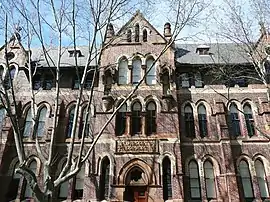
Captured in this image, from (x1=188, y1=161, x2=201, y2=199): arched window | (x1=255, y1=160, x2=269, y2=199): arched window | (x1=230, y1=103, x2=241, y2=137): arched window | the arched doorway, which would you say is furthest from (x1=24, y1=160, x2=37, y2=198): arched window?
(x1=255, y1=160, x2=269, y2=199): arched window

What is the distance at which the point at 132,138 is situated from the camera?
56.6 feet

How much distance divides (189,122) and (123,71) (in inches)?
223

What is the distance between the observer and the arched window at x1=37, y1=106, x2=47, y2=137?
19.0 meters

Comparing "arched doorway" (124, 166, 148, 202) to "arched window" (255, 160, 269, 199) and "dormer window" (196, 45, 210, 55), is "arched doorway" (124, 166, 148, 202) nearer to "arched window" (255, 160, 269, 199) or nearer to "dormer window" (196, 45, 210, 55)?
"arched window" (255, 160, 269, 199)

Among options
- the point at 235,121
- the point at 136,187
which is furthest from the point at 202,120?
the point at 136,187

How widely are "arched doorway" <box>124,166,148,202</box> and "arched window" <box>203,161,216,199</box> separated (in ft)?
12.2

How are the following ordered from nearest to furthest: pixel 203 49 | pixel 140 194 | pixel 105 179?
1. pixel 140 194
2. pixel 105 179
3. pixel 203 49

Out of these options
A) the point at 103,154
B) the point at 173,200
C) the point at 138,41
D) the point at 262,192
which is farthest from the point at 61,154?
the point at 262,192

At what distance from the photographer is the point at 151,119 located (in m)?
18.2

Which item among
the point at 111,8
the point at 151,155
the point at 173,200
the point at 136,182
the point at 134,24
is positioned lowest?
the point at 173,200

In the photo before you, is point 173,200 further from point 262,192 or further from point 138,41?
point 138,41

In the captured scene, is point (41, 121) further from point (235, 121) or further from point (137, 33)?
point (235, 121)

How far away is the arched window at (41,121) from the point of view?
1905 cm

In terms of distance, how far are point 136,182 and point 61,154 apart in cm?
509
